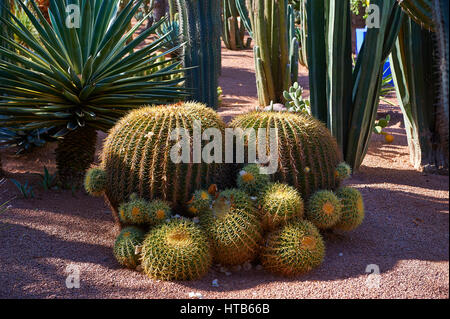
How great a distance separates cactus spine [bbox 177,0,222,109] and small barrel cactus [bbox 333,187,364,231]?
2117mm

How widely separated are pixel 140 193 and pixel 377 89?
9.12 ft

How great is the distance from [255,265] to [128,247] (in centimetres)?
84

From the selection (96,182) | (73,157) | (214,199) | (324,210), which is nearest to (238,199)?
(214,199)

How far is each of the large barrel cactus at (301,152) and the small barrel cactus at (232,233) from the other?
51 cm

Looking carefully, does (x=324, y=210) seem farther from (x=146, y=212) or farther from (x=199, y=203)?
(x=146, y=212)

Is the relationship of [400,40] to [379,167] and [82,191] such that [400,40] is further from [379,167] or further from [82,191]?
[82,191]

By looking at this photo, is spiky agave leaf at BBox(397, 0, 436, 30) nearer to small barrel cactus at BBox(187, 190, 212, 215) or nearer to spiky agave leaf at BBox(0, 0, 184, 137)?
small barrel cactus at BBox(187, 190, 212, 215)

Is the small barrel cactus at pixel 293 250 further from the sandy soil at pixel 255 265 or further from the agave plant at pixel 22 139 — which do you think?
the agave plant at pixel 22 139

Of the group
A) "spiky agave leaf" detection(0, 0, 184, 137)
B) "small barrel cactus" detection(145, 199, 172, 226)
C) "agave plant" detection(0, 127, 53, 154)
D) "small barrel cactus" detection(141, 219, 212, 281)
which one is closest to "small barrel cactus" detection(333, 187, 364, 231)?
"small barrel cactus" detection(141, 219, 212, 281)

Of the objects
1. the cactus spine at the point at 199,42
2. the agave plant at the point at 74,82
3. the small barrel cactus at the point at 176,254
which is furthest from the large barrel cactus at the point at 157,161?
the cactus spine at the point at 199,42

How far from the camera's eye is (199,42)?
5016mm

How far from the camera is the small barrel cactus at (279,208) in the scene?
3098 millimetres
